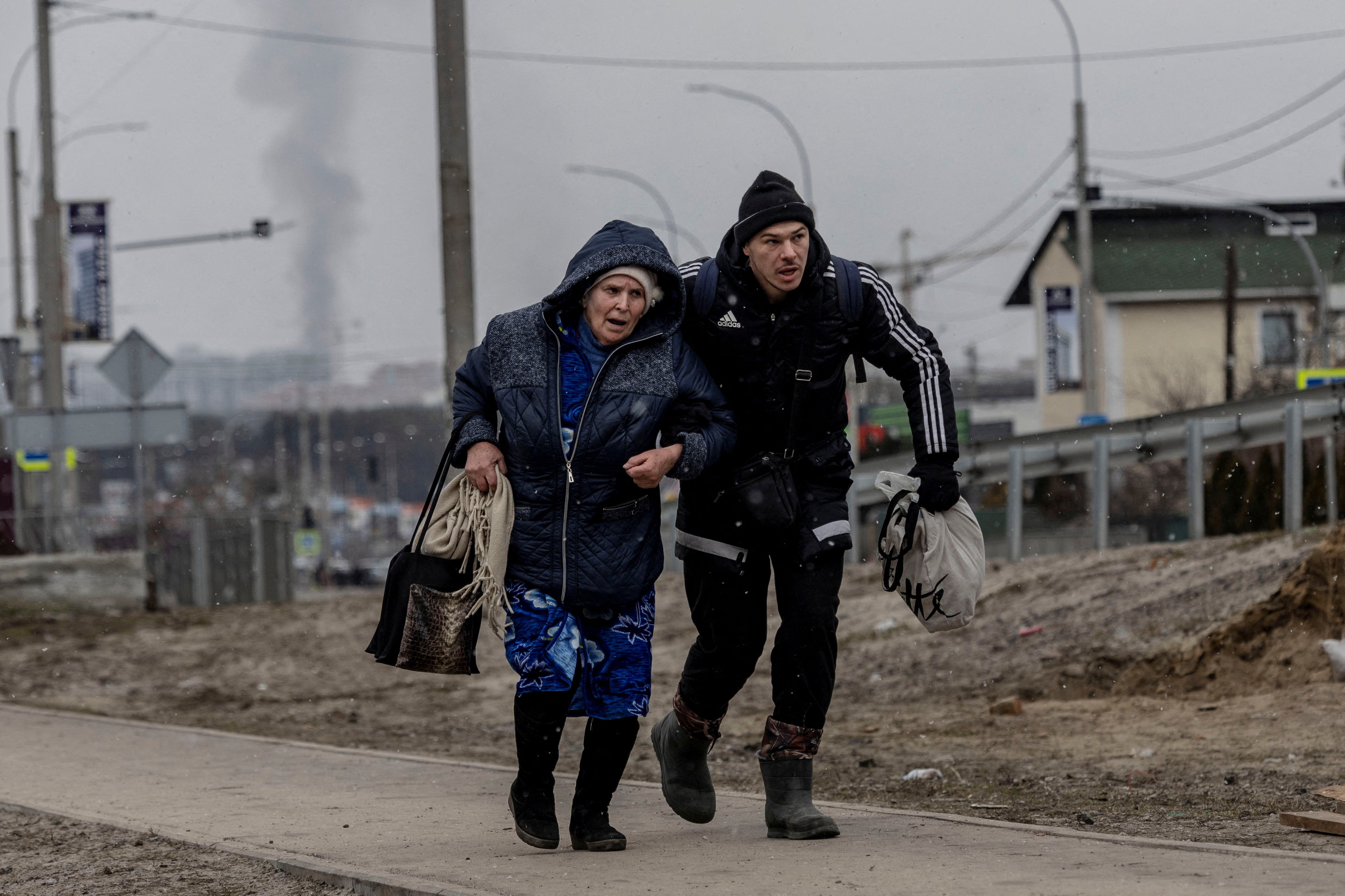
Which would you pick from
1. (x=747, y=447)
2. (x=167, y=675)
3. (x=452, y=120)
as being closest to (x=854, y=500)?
(x=167, y=675)

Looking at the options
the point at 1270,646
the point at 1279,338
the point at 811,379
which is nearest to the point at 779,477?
the point at 811,379

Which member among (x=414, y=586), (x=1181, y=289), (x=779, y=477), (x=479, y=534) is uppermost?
(x=1181, y=289)

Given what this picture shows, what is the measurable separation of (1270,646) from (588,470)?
203 inches

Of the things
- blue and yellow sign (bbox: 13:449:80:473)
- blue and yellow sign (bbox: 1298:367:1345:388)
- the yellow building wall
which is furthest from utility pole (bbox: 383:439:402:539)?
blue and yellow sign (bbox: 1298:367:1345:388)

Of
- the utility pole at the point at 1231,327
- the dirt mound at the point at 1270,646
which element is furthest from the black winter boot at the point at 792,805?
the utility pole at the point at 1231,327

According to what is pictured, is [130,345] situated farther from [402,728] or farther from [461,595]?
[461,595]

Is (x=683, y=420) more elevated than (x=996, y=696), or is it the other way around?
(x=683, y=420)

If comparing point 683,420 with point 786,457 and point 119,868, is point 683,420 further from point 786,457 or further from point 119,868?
point 119,868

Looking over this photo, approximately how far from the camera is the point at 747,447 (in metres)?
5.10

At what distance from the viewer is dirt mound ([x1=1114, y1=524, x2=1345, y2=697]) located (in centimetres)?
835

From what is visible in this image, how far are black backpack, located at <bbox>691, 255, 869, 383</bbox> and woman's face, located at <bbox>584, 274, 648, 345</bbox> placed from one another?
0.24 metres

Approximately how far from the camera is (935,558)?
5.22 metres

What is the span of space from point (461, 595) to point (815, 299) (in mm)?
1327

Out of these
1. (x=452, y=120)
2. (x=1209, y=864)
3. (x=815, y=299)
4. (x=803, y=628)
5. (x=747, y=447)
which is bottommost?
(x=1209, y=864)
